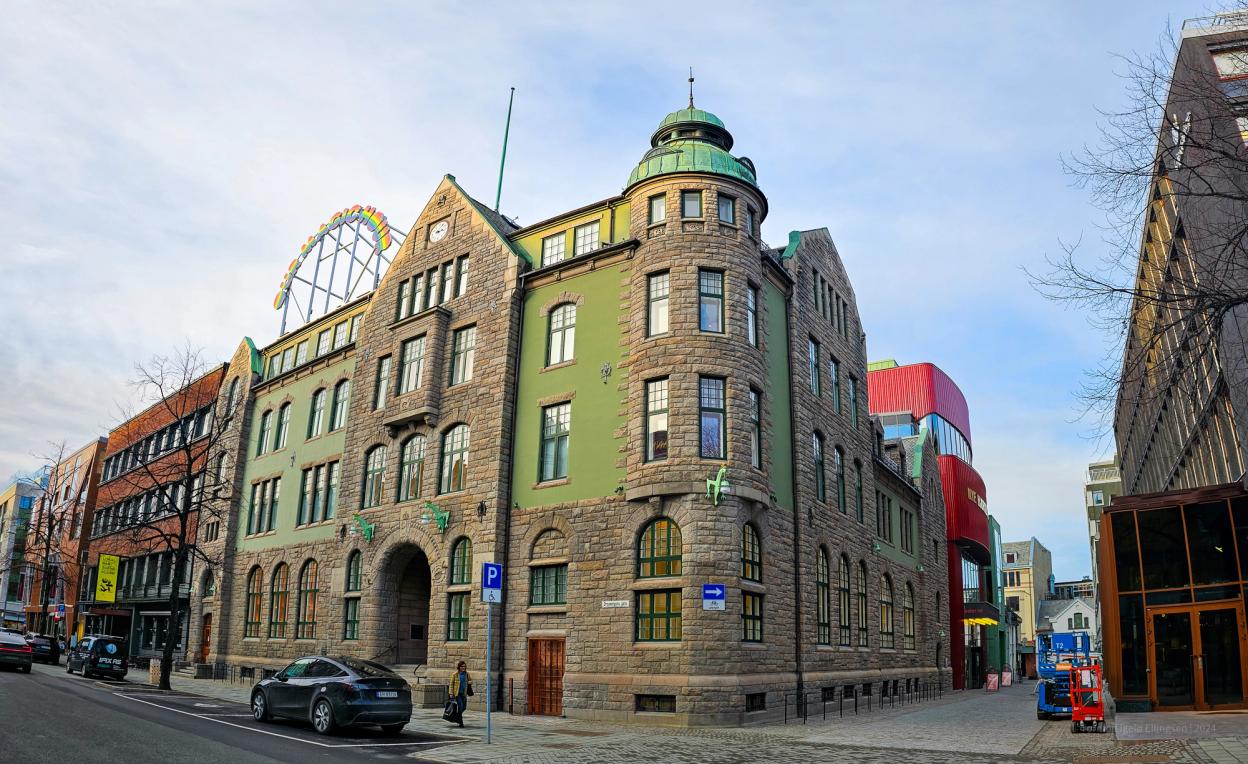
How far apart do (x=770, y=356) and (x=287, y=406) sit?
947 inches

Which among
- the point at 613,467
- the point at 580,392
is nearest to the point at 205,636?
the point at 580,392

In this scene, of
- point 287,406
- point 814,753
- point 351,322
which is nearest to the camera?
point 814,753

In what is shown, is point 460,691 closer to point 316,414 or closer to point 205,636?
point 316,414

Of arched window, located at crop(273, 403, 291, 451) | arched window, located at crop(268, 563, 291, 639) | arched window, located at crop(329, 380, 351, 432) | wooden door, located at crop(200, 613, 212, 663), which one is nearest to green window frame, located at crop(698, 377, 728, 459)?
arched window, located at crop(329, 380, 351, 432)

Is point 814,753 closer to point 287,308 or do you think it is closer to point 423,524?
point 423,524

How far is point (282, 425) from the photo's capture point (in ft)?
133

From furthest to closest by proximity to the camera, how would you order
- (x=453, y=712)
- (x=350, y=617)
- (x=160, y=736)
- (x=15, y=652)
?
(x=15, y=652) → (x=350, y=617) → (x=453, y=712) → (x=160, y=736)

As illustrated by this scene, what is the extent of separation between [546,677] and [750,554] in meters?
6.64

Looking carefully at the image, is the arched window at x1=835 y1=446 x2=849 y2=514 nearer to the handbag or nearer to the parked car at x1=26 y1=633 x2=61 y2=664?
the handbag

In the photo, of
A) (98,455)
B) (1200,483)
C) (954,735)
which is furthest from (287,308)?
(1200,483)

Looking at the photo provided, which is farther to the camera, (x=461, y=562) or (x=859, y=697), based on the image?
(x=859, y=697)

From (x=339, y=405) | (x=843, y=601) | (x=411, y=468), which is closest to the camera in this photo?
(x=411, y=468)

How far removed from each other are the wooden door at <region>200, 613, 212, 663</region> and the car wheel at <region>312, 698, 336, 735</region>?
25.4 meters

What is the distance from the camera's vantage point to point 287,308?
45.9 metres
